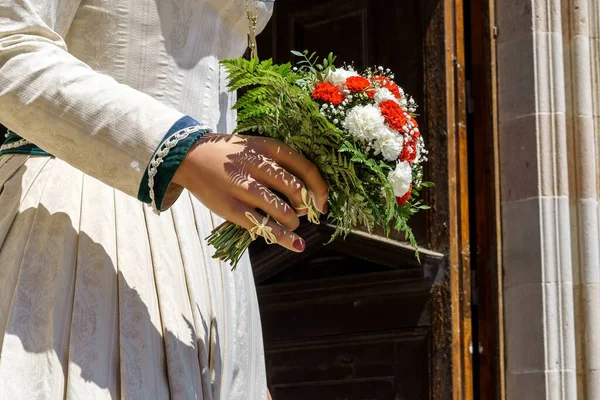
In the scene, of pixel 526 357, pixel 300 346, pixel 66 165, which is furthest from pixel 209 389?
pixel 300 346

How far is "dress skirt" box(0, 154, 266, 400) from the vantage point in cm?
145

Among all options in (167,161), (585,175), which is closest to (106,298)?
(167,161)

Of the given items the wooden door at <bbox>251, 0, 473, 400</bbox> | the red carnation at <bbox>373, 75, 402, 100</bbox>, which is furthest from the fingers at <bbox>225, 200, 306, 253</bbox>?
the wooden door at <bbox>251, 0, 473, 400</bbox>

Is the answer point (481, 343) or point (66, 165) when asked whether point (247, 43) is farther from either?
point (481, 343)

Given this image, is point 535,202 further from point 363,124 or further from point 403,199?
point 363,124

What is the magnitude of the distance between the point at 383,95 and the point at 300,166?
0.24 meters

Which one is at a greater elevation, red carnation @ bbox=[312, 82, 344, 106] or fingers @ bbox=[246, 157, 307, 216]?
red carnation @ bbox=[312, 82, 344, 106]

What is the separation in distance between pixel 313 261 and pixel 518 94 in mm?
1042

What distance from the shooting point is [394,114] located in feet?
5.17

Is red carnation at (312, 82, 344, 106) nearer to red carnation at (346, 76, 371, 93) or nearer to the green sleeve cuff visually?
red carnation at (346, 76, 371, 93)

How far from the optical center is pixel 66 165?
1.63 metres

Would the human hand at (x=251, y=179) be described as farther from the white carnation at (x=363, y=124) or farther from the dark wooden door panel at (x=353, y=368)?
the dark wooden door panel at (x=353, y=368)

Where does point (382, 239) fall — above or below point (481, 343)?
above

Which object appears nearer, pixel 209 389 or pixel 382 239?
pixel 209 389
